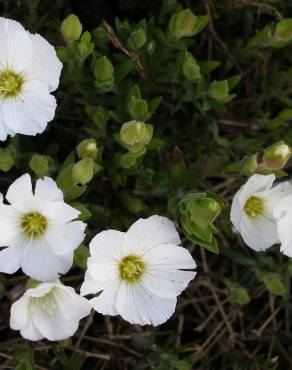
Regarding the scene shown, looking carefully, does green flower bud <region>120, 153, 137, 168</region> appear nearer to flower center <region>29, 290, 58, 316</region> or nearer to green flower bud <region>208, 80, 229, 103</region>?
green flower bud <region>208, 80, 229, 103</region>

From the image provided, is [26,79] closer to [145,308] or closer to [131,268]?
[131,268]

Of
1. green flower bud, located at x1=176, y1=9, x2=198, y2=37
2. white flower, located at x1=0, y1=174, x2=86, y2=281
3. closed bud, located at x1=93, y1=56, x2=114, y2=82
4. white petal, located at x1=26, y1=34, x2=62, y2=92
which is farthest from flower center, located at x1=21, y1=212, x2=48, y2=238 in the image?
green flower bud, located at x1=176, y1=9, x2=198, y2=37

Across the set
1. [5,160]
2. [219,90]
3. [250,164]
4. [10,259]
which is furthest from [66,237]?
[219,90]

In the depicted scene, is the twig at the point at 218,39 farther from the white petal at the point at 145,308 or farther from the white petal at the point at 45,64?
the white petal at the point at 145,308

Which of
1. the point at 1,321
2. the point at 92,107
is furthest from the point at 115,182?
the point at 1,321

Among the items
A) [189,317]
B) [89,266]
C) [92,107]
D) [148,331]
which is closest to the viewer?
[89,266]

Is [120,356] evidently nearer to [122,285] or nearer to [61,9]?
[122,285]

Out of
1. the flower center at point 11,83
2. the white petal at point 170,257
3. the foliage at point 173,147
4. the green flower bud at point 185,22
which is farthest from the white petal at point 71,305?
the green flower bud at point 185,22
